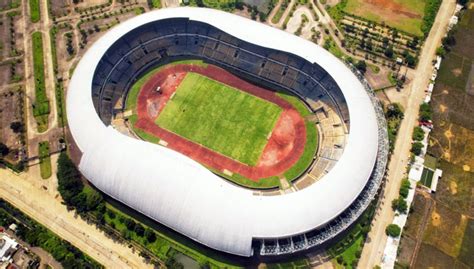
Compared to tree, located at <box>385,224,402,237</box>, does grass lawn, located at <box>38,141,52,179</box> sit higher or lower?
lower

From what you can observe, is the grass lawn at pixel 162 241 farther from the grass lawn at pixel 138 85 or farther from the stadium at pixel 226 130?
the grass lawn at pixel 138 85

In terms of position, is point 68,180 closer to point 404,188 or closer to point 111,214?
point 111,214

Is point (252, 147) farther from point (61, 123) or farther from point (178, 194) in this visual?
A: point (61, 123)

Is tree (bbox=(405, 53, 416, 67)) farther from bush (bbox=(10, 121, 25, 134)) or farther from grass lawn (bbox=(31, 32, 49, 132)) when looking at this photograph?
bush (bbox=(10, 121, 25, 134))

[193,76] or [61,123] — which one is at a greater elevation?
[193,76]

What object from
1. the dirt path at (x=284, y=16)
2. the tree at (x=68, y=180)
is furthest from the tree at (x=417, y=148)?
the tree at (x=68, y=180)

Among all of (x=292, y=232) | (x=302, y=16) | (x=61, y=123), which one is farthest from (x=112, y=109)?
(x=302, y=16)

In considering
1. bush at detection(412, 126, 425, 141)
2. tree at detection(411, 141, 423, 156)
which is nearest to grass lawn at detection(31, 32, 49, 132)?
tree at detection(411, 141, 423, 156)
